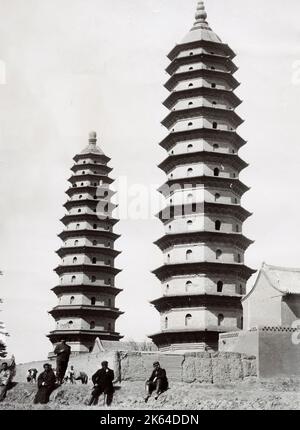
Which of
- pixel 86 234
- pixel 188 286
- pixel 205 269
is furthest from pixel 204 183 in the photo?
pixel 86 234

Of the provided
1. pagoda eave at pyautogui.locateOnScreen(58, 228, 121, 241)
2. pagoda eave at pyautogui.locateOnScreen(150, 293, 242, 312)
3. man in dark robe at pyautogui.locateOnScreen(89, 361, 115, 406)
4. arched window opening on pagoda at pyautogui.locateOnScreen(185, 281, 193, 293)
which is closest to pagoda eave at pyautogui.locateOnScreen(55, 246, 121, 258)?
pagoda eave at pyautogui.locateOnScreen(58, 228, 121, 241)

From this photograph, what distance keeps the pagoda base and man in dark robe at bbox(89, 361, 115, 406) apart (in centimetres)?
1215

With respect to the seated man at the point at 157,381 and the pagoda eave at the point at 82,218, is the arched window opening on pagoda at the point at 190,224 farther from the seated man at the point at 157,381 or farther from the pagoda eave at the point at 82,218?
the pagoda eave at the point at 82,218

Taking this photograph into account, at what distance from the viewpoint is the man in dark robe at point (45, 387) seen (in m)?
20.6

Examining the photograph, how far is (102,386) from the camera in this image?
20609mm

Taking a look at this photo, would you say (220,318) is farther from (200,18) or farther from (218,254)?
(200,18)

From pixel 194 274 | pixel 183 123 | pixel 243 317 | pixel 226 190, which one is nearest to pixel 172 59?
pixel 183 123

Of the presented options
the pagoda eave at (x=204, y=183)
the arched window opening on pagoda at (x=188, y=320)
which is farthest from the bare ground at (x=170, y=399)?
the pagoda eave at (x=204, y=183)

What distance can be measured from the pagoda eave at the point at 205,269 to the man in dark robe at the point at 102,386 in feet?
45.3

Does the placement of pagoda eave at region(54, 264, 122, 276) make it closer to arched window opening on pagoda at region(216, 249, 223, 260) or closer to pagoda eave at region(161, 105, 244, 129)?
pagoda eave at region(161, 105, 244, 129)

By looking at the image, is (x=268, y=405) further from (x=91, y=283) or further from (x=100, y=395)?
(x=91, y=283)

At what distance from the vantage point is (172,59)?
39.5 m

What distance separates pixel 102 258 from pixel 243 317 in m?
16.5

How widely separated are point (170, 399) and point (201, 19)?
26526mm
